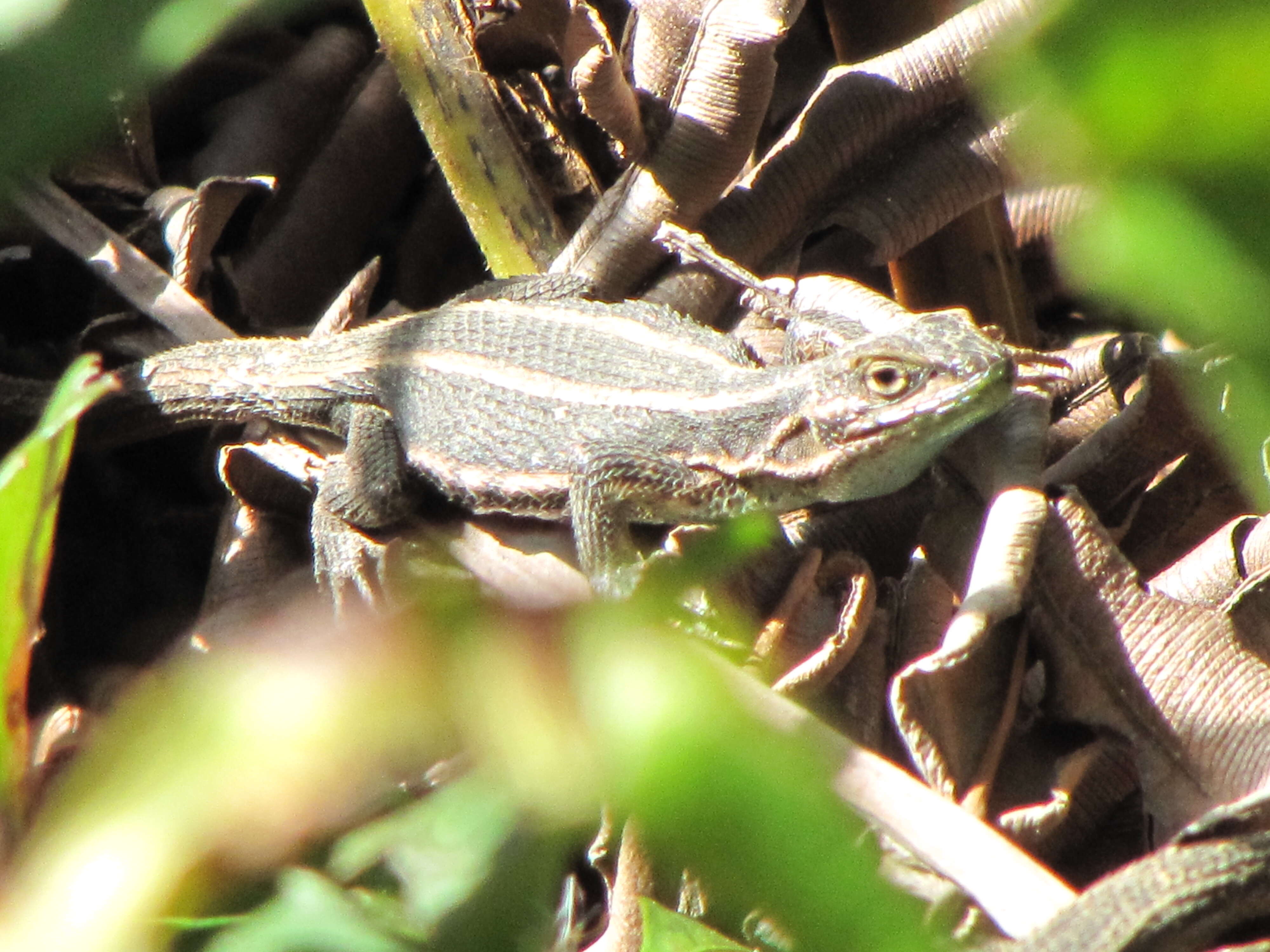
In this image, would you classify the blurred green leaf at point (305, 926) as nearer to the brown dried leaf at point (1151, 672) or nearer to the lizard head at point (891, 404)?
the brown dried leaf at point (1151, 672)

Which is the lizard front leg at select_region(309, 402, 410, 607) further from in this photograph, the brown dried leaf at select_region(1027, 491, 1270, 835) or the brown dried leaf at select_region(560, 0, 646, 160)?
the brown dried leaf at select_region(1027, 491, 1270, 835)

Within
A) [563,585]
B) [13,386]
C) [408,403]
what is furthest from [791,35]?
[13,386]

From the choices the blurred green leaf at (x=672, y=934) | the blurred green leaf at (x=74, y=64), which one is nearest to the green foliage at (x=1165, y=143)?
the blurred green leaf at (x=74, y=64)

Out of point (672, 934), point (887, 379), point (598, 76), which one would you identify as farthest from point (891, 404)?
point (672, 934)

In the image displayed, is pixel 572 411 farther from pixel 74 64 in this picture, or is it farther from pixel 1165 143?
pixel 1165 143

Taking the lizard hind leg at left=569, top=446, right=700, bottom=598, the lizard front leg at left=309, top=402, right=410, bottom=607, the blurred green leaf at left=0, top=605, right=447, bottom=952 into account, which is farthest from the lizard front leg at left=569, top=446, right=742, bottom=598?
the blurred green leaf at left=0, top=605, right=447, bottom=952

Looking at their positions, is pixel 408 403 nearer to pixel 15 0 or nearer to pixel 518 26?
pixel 518 26
